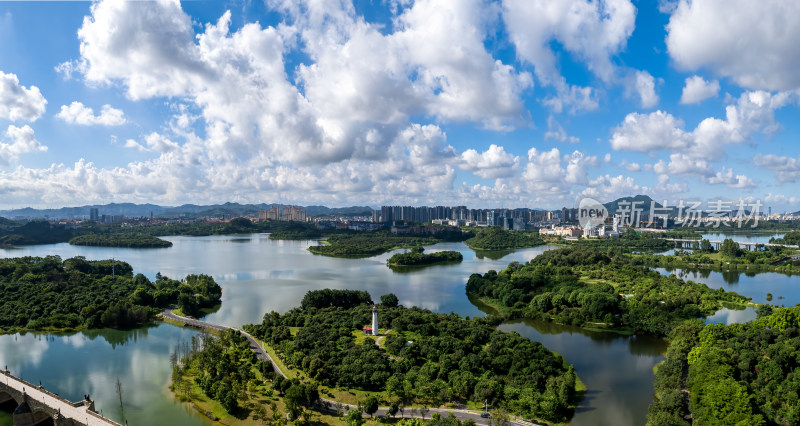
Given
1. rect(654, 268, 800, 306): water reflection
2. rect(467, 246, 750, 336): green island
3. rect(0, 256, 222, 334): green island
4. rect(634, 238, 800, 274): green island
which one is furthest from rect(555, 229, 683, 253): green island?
rect(0, 256, 222, 334): green island

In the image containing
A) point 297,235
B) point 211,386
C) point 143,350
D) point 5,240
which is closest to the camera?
point 211,386

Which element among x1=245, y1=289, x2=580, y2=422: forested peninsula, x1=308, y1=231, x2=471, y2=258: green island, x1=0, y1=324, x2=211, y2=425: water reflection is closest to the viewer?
x1=245, y1=289, x2=580, y2=422: forested peninsula

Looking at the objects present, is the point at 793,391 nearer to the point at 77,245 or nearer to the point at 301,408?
the point at 301,408

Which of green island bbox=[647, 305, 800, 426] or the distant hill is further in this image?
the distant hill

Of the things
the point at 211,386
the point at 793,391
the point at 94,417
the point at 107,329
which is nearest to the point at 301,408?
the point at 211,386

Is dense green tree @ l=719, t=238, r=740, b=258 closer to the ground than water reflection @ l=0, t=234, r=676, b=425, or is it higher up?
higher up

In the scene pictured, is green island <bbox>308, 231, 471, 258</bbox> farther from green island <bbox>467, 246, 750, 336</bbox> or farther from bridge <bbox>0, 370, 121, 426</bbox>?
bridge <bbox>0, 370, 121, 426</bbox>

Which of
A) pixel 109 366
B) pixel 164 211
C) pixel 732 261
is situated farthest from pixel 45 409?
pixel 164 211
